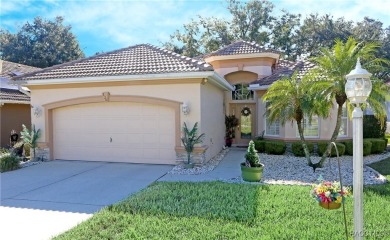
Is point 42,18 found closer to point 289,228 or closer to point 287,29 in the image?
point 287,29

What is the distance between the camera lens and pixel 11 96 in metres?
16.4

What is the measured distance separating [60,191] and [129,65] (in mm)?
6001

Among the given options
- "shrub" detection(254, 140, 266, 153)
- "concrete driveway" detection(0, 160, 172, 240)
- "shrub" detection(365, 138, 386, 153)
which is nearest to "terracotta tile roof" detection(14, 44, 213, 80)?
"concrete driveway" detection(0, 160, 172, 240)

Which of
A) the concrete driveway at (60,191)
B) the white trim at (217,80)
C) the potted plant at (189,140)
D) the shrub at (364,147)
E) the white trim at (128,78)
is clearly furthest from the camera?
the shrub at (364,147)

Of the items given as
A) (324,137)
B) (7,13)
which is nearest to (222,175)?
(324,137)

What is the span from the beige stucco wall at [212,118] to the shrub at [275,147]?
261 cm

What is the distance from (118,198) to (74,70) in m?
7.51

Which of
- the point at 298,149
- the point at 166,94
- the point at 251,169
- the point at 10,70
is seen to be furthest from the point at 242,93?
the point at 10,70

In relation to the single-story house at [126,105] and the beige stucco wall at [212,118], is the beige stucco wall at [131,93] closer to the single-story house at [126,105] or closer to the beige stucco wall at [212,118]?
the single-story house at [126,105]

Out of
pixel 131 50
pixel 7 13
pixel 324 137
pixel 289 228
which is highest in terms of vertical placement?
pixel 7 13

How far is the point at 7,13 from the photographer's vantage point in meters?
12.3

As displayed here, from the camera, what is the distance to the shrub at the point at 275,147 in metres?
13.7

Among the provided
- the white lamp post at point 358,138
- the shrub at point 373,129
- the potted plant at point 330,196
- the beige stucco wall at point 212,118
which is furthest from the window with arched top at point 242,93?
the white lamp post at point 358,138

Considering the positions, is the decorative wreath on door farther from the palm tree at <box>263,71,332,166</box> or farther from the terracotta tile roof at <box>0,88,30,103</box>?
the terracotta tile roof at <box>0,88,30,103</box>
